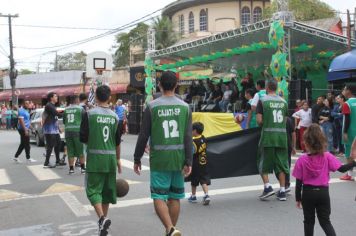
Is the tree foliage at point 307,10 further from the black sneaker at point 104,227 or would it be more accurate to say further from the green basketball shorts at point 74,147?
the black sneaker at point 104,227

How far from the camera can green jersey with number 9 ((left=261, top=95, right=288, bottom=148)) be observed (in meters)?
7.45

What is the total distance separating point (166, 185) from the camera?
17.1ft

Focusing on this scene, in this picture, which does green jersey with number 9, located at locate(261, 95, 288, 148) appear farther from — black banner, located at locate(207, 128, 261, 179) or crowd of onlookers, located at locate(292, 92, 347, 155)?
crowd of onlookers, located at locate(292, 92, 347, 155)

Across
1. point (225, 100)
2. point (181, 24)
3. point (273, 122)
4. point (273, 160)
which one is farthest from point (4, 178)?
point (181, 24)

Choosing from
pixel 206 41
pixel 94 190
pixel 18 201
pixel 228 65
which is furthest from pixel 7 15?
pixel 94 190

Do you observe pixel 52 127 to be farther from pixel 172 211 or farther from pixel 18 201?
pixel 172 211

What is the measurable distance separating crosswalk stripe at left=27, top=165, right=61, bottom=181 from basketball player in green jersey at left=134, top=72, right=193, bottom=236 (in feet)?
19.9

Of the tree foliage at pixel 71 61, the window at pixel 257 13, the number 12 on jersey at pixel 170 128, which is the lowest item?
the number 12 on jersey at pixel 170 128

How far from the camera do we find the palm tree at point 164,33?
50.5 m

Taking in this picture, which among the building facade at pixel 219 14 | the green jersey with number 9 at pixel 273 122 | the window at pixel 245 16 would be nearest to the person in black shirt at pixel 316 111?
the green jersey with number 9 at pixel 273 122

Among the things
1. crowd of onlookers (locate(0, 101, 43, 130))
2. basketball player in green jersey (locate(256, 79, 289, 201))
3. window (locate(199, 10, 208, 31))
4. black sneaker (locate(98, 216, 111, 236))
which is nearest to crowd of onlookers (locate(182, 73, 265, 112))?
basketball player in green jersey (locate(256, 79, 289, 201))

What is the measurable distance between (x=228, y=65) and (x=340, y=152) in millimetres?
15397

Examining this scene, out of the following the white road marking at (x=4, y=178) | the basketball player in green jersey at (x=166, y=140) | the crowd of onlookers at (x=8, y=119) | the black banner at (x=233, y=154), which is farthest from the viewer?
the crowd of onlookers at (x=8, y=119)

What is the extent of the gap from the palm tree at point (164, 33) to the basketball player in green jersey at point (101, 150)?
44.7m
